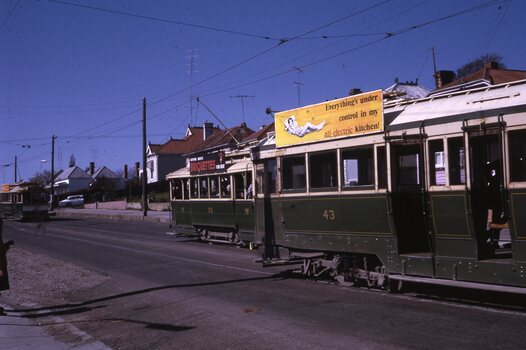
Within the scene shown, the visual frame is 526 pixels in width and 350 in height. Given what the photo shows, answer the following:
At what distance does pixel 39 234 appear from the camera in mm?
30578

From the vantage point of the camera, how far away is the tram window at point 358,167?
9.80 m

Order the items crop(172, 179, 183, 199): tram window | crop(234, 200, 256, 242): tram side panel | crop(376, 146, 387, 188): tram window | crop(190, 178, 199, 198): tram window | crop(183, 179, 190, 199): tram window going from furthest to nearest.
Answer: crop(172, 179, 183, 199): tram window → crop(183, 179, 190, 199): tram window → crop(190, 178, 199, 198): tram window → crop(234, 200, 256, 242): tram side panel → crop(376, 146, 387, 188): tram window

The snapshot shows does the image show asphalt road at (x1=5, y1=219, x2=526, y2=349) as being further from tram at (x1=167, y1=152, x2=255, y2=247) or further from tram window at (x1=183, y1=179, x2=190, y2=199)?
tram window at (x1=183, y1=179, x2=190, y2=199)

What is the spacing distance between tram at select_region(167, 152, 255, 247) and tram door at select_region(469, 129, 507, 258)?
10137 mm

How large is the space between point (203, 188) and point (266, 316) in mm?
13331

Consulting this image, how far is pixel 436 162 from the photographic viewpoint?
8820mm

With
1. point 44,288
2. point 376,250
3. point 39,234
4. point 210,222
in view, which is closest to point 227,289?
point 376,250

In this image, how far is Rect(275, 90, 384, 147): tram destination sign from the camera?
9703mm

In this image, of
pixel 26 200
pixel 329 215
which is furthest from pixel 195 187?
pixel 26 200

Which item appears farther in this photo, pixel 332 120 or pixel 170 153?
pixel 170 153

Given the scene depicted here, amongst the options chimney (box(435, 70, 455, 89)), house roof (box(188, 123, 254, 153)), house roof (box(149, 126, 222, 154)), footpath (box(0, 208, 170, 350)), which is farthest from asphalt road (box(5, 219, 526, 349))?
house roof (box(149, 126, 222, 154))

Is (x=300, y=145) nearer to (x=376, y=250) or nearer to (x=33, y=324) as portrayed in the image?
(x=376, y=250)

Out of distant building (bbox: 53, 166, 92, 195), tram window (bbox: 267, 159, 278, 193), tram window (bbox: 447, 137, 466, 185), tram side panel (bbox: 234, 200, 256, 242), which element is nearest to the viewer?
tram window (bbox: 447, 137, 466, 185)

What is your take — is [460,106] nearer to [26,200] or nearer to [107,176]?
[26,200]
